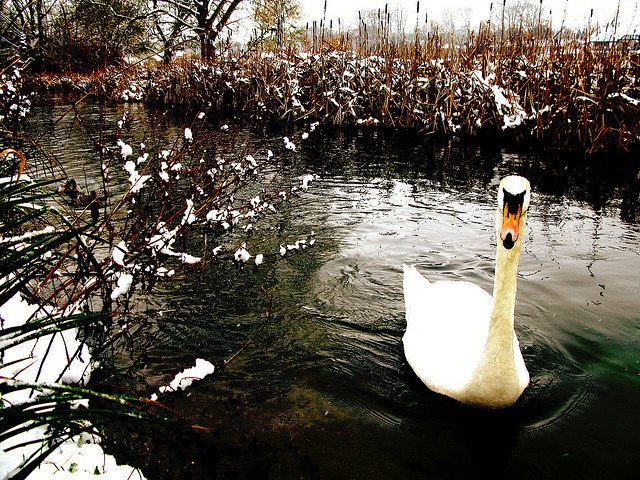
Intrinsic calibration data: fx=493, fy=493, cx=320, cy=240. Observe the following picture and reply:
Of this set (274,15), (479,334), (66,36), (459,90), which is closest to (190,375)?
(479,334)

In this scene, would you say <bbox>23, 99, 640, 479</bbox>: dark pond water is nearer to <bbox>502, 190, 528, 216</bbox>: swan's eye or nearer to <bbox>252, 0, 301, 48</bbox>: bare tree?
<bbox>502, 190, 528, 216</bbox>: swan's eye

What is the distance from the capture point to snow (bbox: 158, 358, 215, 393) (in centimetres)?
318

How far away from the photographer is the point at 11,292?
5.84 feet

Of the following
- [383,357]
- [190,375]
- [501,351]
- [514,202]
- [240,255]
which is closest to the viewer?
[514,202]

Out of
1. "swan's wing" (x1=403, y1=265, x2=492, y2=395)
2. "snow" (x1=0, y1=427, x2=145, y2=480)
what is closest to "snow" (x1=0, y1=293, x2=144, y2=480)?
"snow" (x1=0, y1=427, x2=145, y2=480)

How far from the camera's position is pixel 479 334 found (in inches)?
133

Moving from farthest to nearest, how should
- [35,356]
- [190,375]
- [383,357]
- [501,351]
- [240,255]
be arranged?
[240,255], [383,357], [190,375], [501,351], [35,356]

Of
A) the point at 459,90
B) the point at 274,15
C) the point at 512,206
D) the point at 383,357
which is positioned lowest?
the point at 383,357

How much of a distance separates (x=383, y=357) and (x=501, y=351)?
1168 millimetres

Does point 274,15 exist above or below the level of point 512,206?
above

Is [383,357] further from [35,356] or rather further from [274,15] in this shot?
[274,15]

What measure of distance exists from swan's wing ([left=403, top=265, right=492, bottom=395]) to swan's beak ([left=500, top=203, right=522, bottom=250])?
0.71 meters

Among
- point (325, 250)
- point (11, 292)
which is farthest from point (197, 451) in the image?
point (325, 250)

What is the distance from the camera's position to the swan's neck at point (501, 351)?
2.87 meters
